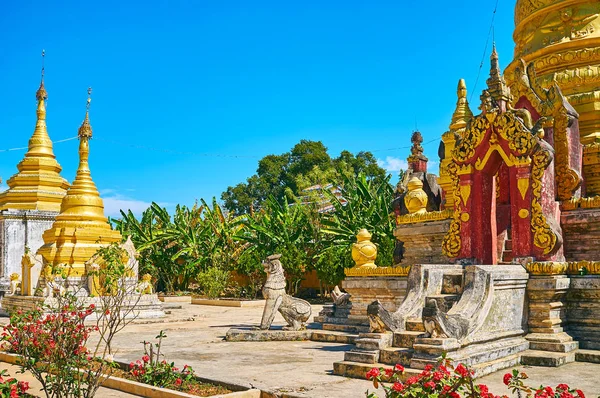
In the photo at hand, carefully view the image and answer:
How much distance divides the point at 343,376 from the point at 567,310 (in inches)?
151

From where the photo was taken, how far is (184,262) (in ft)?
105

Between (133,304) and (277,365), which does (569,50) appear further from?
(133,304)

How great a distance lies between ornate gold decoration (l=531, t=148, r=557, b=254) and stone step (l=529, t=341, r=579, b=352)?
57.1 inches

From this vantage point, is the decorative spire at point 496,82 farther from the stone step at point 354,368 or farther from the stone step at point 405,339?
the stone step at point 354,368

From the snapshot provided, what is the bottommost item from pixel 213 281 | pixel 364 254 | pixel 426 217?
pixel 213 281

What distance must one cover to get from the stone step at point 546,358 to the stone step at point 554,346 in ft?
0.34

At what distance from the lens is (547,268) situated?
947 centimetres

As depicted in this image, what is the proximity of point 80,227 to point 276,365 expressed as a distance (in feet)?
46.2

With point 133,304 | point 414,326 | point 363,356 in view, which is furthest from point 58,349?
point 133,304

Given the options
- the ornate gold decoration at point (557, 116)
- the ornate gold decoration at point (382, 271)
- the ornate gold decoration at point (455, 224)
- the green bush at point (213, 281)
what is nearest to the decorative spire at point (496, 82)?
the ornate gold decoration at point (557, 116)

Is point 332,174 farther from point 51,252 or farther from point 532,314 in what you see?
point 532,314

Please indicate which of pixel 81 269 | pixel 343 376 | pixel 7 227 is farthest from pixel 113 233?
pixel 343 376

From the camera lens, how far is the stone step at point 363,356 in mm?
8141

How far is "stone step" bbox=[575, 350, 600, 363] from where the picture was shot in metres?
8.69
